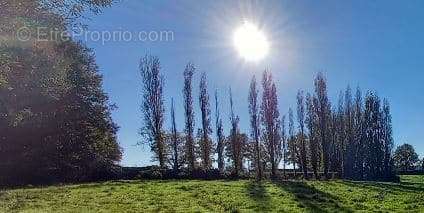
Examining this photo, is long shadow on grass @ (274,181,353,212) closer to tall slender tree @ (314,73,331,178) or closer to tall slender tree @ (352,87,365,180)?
tall slender tree @ (314,73,331,178)

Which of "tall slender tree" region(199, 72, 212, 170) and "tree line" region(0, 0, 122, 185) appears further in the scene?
"tall slender tree" region(199, 72, 212, 170)

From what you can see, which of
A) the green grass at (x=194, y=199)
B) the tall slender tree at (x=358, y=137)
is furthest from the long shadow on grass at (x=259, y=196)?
the tall slender tree at (x=358, y=137)

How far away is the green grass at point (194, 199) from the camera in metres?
26.2

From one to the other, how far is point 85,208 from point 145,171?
21.8 m

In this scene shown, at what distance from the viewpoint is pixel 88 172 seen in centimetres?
4522

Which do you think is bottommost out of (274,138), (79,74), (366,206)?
(366,206)

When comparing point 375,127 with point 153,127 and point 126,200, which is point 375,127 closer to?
point 153,127

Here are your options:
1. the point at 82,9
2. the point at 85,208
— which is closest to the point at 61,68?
the point at 85,208

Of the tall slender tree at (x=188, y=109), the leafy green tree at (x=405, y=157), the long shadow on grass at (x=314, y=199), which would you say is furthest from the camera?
the leafy green tree at (x=405, y=157)

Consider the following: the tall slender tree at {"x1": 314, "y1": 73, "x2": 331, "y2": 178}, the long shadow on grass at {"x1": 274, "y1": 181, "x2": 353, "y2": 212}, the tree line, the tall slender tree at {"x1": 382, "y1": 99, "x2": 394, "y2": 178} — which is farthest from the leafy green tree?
the long shadow on grass at {"x1": 274, "y1": 181, "x2": 353, "y2": 212}

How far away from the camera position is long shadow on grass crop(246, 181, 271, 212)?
27094mm

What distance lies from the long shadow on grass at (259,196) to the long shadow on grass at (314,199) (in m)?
1.77

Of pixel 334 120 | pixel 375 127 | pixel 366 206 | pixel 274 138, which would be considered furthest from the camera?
pixel 375 127

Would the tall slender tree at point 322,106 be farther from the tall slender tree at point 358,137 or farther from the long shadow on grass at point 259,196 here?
the long shadow on grass at point 259,196
